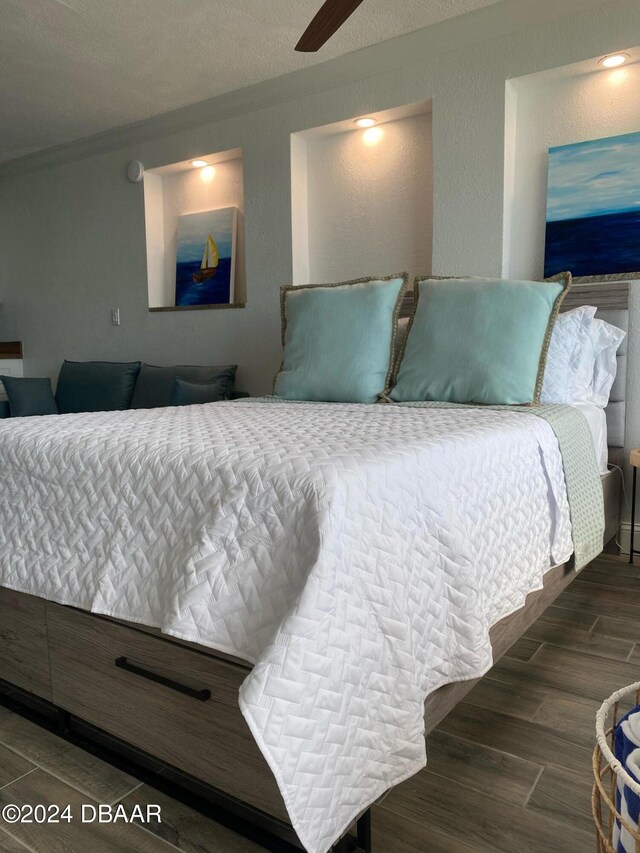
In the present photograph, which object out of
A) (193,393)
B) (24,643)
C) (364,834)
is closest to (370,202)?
(193,393)

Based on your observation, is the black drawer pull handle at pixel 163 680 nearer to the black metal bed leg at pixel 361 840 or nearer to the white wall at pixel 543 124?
the black metal bed leg at pixel 361 840

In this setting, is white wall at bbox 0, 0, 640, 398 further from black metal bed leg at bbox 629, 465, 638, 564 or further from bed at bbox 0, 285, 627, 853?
bed at bbox 0, 285, 627, 853

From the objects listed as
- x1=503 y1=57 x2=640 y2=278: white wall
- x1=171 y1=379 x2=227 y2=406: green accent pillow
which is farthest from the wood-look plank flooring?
x1=171 y1=379 x2=227 y2=406: green accent pillow

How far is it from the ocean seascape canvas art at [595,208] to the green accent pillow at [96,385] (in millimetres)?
2562

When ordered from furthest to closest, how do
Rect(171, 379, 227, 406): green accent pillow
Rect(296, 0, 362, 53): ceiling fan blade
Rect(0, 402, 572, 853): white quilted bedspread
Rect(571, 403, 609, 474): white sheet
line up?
Rect(171, 379, 227, 406): green accent pillow < Rect(571, 403, 609, 474): white sheet < Rect(296, 0, 362, 53): ceiling fan blade < Rect(0, 402, 572, 853): white quilted bedspread

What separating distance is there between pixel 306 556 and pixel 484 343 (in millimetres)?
1543

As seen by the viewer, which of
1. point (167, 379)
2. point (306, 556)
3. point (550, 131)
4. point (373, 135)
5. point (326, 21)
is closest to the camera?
point (306, 556)

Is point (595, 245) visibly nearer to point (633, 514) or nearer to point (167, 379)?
point (633, 514)

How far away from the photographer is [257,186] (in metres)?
3.68

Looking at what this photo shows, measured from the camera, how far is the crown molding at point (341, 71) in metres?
2.75

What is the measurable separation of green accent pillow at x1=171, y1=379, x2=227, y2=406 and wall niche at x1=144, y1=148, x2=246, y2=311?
1.90ft

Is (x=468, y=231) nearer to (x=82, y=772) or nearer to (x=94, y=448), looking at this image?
(x=94, y=448)

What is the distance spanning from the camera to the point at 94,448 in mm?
1415

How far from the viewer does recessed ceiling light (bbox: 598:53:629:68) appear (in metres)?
2.61
